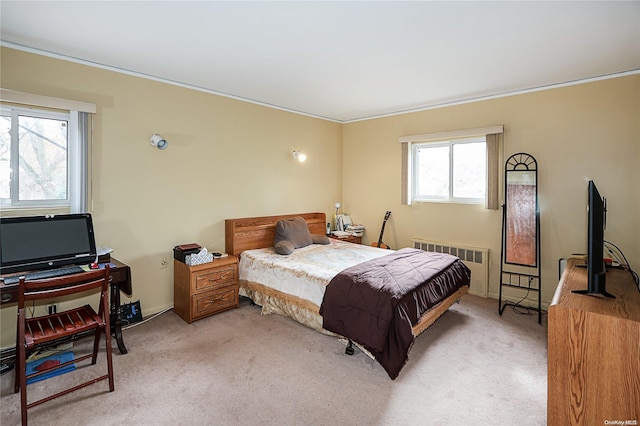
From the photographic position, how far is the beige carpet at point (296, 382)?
1994mm

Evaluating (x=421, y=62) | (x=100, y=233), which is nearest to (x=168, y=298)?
(x=100, y=233)

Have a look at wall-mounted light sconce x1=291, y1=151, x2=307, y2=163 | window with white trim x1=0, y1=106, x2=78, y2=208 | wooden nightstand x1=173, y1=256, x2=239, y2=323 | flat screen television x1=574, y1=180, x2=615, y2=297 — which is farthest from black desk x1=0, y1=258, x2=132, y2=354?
flat screen television x1=574, y1=180, x2=615, y2=297

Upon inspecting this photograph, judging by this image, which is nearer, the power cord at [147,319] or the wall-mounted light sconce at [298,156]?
the power cord at [147,319]

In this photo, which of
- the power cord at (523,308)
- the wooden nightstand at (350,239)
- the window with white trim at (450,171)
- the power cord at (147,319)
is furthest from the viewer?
the wooden nightstand at (350,239)

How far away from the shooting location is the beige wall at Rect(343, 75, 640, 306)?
3.21 m

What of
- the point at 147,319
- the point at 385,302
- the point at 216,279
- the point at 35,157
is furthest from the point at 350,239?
the point at 35,157

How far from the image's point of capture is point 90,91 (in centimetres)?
→ 296

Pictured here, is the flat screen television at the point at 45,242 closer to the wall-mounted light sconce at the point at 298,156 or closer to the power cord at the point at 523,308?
the wall-mounted light sconce at the point at 298,156

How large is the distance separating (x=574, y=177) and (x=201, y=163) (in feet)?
13.6

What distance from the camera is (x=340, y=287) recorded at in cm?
273

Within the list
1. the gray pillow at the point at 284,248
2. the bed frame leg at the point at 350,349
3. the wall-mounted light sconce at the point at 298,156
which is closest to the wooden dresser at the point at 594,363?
the bed frame leg at the point at 350,349

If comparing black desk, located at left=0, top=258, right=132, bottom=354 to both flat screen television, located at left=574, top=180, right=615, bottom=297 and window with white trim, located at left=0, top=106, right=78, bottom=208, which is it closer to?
window with white trim, located at left=0, top=106, right=78, bottom=208

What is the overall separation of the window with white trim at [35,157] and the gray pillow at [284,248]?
207 cm

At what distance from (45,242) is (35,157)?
0.77m
